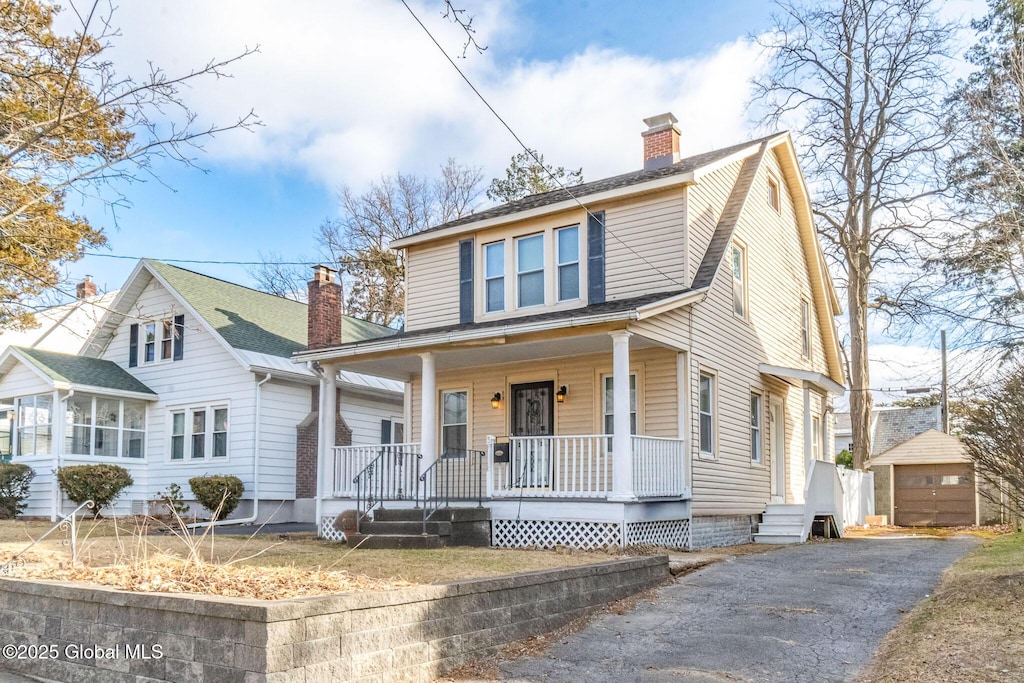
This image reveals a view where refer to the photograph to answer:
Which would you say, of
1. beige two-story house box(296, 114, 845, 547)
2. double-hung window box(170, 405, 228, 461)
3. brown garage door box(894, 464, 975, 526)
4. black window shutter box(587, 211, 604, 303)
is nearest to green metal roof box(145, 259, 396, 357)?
double-hung window box(170, 405, 228, 461)

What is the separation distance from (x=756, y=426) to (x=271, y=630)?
47.5 ft

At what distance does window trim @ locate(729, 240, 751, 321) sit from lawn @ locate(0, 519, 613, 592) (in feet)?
23.2

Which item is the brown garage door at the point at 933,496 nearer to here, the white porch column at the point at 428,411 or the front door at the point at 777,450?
the front door at the point at 777,450

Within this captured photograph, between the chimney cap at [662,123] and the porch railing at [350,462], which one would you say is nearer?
the porch railing at [350,462]

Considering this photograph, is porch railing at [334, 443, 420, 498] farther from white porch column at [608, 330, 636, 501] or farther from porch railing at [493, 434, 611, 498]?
white porch column at [608, 330, 636, 501]

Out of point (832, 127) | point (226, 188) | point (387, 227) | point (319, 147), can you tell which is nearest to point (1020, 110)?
point (832, 127)

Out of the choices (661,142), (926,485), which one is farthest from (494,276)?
(926,485)

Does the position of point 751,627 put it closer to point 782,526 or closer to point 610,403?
point 610,403

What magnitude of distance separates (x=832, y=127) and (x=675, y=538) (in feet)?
58.0

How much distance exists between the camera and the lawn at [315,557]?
8250mm

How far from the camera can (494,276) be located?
16891 millimetres

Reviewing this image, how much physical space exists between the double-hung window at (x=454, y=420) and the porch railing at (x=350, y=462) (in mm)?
1207

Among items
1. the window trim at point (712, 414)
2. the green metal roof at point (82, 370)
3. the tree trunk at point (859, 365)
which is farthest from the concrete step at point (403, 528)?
the tree trunk at point (859, 365)

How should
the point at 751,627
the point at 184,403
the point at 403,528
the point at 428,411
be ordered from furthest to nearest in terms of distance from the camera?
the point at 184,403
the point at 428,411
the point at 403,528
the point at 751,627
